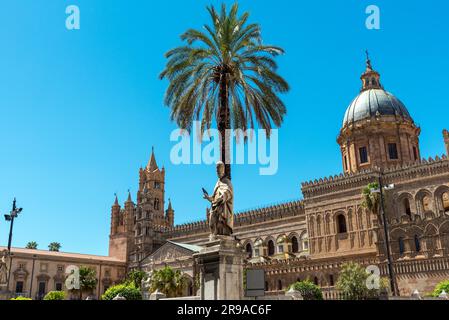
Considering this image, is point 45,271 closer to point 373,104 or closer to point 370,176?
point 370,176

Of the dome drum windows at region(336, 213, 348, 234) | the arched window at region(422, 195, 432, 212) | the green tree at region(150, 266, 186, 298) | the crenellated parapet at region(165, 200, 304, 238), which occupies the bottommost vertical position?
the green tree at region(150, 266, 186, 298)

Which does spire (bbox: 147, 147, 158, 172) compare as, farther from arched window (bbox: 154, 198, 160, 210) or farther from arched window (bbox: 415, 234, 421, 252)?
arched window (bbox: 415, 234, 421, 252)

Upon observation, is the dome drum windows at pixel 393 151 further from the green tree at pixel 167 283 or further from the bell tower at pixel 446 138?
the green tree at pixel 167 283

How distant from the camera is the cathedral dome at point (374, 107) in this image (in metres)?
52.7

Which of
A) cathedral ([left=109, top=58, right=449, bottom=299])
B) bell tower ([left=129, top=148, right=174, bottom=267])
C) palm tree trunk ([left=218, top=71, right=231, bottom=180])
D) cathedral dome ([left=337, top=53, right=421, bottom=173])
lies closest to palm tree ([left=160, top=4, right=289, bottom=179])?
palm tree trunk ([left=218, top=71, right=231, bottom=180])

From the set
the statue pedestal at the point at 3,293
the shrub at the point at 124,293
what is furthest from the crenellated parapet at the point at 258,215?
the statue pedestal at the point at 3,293

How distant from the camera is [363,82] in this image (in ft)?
190

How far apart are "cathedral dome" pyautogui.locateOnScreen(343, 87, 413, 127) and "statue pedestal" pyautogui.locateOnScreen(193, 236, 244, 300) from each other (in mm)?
44207

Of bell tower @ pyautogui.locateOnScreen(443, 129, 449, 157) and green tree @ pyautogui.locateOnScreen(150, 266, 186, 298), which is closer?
bell tower @ pyautogui.locateOnScreen(443, 129, 449, 157)

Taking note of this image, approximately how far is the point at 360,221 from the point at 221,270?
36004 millimetres

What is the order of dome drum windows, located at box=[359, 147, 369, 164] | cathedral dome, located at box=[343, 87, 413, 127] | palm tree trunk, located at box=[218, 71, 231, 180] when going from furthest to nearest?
cathedral dome, located at box=[343, 87, 413, 127] → dome drum windows, located at box=[359, 147, 369, 164] → palm tree trunk, located at box=[218, 71, 231, 180]

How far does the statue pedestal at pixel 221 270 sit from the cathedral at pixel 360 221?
29812 mm

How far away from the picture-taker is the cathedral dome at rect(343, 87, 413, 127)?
52.7 metres
